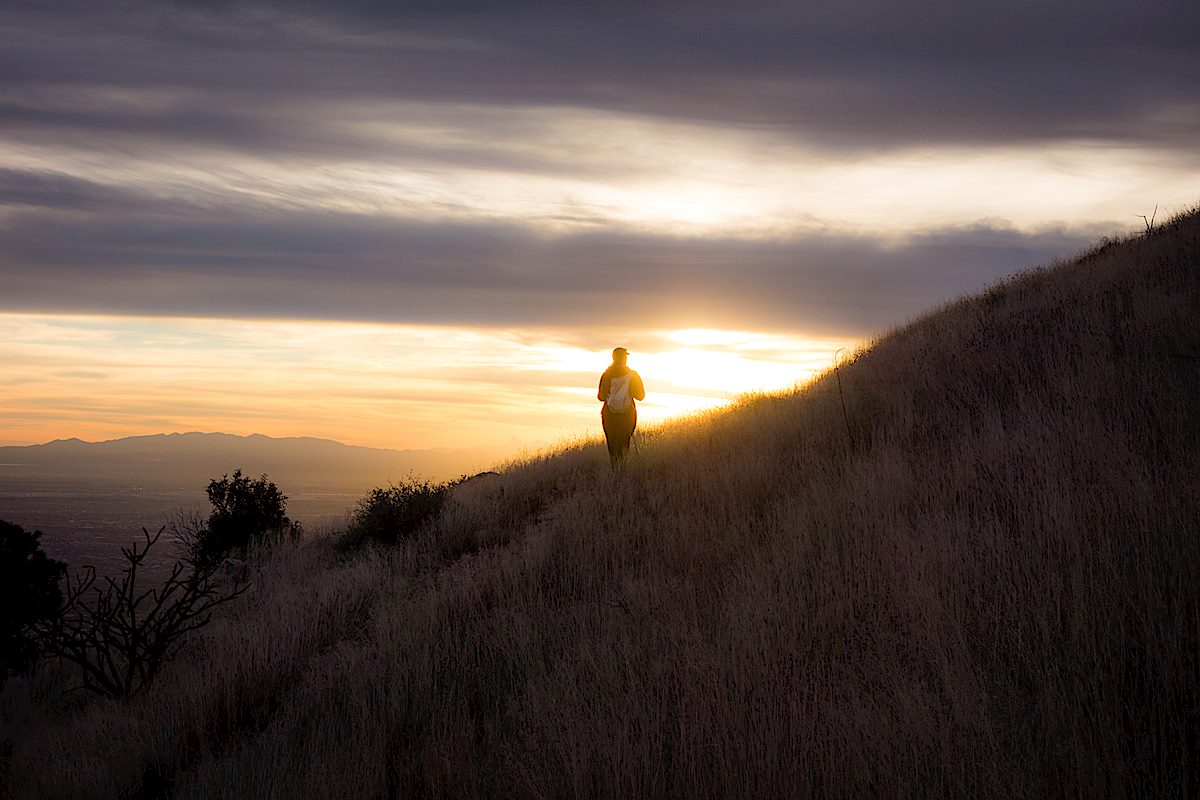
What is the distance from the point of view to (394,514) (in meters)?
14.0

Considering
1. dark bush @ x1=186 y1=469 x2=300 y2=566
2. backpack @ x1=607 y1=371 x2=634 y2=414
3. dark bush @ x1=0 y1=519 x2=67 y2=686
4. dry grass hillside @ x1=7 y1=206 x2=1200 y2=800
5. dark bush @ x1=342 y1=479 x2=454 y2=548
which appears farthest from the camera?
dark bush @ x1=186 y1=469 x2=300 y2=566

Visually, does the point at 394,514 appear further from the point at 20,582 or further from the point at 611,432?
the point at 20,582

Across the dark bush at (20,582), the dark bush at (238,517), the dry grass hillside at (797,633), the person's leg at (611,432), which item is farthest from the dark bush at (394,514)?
the dark bush at (20,582)

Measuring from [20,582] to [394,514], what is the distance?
9173 mm

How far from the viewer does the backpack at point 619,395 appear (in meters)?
12.0

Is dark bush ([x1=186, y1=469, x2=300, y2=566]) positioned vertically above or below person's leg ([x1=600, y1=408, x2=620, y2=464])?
below

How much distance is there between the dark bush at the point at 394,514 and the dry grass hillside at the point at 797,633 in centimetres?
220

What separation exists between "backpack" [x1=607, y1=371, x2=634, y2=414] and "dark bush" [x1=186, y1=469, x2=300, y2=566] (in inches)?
383

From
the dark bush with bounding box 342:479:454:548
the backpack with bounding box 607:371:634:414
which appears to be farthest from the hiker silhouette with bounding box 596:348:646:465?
A: the dark bush with bounding box 342:479:454:548

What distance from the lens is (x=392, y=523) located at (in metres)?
13.8

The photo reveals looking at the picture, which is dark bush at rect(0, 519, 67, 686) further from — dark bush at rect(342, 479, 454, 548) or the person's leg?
the person's leg

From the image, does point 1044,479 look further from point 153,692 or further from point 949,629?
point 153,692

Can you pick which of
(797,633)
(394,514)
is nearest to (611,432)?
(394,514)

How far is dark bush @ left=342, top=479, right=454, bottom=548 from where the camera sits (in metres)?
13.7
